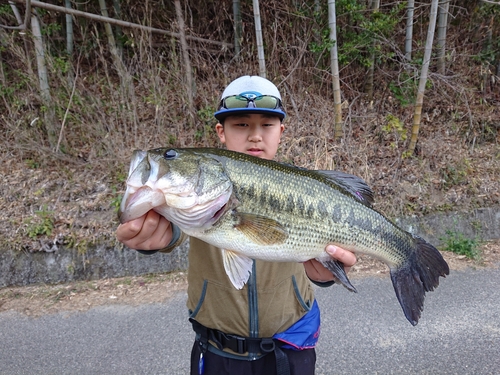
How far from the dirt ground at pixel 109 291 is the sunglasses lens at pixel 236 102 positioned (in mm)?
2872

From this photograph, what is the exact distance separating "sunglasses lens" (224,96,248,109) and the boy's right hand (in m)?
0.82

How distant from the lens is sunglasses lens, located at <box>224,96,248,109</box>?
6.38 feet

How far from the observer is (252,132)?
6.58 feet

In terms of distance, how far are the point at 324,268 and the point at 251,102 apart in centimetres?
110

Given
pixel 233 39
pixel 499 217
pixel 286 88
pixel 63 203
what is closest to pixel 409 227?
pixel 499 217

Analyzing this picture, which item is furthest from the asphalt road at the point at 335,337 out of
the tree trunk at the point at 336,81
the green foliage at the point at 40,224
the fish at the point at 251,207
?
the tree trunk at the point at 336,81

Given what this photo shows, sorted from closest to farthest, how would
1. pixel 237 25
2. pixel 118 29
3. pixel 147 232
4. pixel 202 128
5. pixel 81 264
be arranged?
pixel 147 232
pixel 81 264
pixel 202 128
pixel 237 25
pixel 118 29

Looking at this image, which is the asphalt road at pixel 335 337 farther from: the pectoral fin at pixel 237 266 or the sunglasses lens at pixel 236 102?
the sunglasses lens at pixel 236 102

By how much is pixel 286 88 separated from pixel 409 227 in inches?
157

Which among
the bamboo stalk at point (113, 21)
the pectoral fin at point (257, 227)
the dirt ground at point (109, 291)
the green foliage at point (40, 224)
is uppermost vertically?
the bamboo stalk at point (113, 21)

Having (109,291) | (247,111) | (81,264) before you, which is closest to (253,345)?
(247,111)

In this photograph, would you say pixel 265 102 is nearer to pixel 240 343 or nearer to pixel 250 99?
pixel 250 99

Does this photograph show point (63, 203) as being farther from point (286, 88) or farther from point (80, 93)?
point (286, 88)

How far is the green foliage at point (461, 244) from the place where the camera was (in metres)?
4.67
